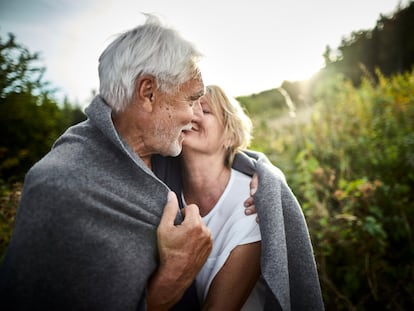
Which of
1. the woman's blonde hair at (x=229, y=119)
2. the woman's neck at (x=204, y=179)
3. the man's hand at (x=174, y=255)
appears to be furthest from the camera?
the woman's blonde hair at (x=229, y=119)

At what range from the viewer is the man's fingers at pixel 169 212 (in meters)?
1.35

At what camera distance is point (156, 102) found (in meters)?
1.53

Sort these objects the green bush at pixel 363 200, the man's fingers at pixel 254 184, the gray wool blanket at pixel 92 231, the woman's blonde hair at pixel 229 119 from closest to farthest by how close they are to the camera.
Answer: the gray wool blanket at pixel 92 231
the man's fingers at pixel 254 184
the woman's blonde hair at pixel 229 119
the green bush at pixel 363 200

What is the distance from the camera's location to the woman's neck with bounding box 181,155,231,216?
1.93m

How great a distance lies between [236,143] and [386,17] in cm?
1929

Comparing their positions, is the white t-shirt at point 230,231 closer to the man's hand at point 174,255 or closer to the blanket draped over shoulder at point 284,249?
the blanket draped over shoulder at point 284,249

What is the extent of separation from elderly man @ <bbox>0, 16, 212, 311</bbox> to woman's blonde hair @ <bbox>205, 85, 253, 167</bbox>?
0.37 metres

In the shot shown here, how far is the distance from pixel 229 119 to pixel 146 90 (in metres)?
0.77

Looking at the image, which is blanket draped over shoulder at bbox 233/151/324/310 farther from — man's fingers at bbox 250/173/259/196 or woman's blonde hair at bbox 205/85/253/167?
woman's blonde hair at bbox 205/85/253/167

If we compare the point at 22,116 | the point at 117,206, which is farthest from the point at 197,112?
the point at 22,116

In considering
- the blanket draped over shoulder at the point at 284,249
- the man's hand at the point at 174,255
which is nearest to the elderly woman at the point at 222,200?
the blanket draped over shoulder at the point at 284,249

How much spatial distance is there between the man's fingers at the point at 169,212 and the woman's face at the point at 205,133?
61cm

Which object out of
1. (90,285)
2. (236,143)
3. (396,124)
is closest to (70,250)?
(90,285)

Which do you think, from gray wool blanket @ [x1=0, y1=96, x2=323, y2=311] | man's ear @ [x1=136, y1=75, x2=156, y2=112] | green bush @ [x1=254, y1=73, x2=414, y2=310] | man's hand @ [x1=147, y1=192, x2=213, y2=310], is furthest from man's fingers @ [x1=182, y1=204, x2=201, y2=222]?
green bush @ [x1=254, y1=73, x2=414, y2=310]
